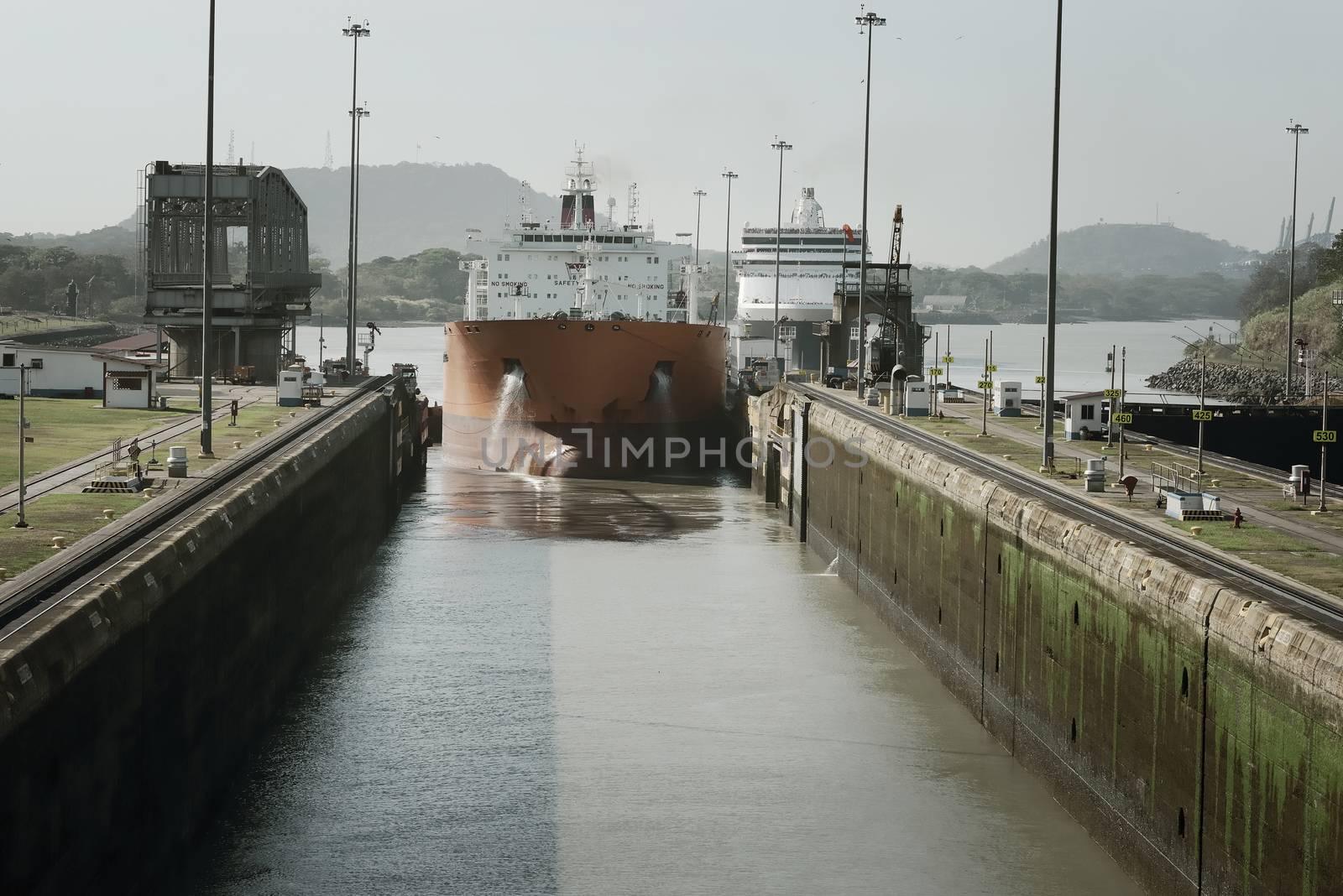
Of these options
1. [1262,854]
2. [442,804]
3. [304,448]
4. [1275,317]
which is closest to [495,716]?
[442,804]

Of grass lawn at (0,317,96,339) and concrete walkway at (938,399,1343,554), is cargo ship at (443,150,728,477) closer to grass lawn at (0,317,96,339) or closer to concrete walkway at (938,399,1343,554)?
concrete walkway at (938,399,1343,554)

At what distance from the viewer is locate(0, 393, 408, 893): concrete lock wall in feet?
52.5

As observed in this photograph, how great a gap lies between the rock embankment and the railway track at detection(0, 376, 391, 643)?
55320 millimetres

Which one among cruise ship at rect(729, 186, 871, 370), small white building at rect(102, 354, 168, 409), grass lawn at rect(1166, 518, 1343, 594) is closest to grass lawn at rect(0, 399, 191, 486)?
small white building at rect(102, 354, 168, 409)

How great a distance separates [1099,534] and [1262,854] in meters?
7.62

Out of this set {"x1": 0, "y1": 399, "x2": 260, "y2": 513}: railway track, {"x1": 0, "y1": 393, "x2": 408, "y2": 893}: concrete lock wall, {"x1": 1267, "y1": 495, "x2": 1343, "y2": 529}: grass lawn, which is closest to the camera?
{"x1": 0, "y1": 393, "x2": 408, "y2": 893}: concrete lock wall

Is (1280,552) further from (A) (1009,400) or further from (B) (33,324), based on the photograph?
(B) (33,324)

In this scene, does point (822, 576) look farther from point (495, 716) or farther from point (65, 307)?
point (65, 307)

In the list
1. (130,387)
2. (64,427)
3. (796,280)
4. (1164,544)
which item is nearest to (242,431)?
(64,427)

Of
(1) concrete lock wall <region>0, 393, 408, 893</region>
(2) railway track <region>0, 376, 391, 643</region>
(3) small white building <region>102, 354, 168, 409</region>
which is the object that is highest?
(3) small white building <region>102, 354, 168, 409</region>

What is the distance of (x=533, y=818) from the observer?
25.0 m

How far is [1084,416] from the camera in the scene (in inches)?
1870

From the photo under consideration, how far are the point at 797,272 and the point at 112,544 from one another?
115 meters

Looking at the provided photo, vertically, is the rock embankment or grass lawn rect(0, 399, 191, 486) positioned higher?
the rock embankment
